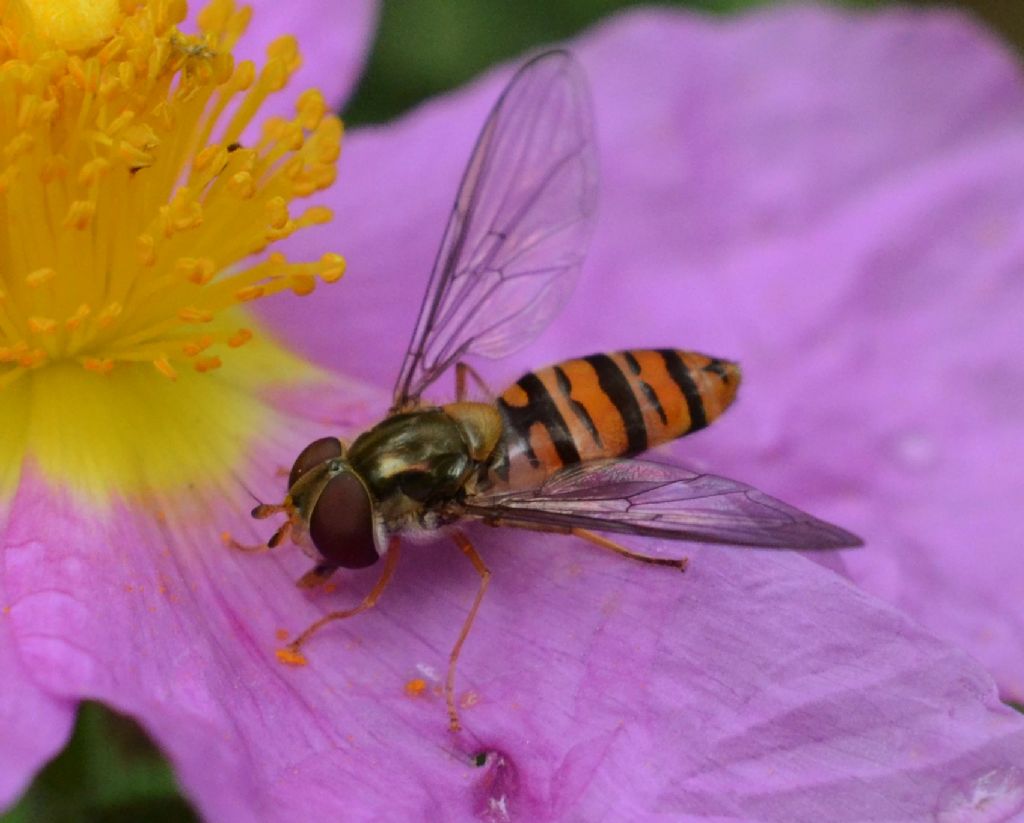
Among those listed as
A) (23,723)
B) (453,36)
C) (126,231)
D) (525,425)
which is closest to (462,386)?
(525,425)

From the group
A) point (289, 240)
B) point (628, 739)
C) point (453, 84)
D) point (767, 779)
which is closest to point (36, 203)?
point (289, 240)

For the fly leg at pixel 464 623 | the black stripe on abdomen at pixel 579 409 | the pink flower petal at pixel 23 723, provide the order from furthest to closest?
the black stripe on abdomen at pixel 579 409 → the fly leg at pixel 464 623 → the pink flower petal at pixel 23 723

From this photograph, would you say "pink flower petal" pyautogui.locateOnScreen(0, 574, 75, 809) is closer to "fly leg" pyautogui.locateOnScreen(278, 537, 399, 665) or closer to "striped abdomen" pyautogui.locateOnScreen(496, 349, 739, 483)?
"fly leg" pyautogui.locateOnScreen(278, 537, 399, 665)

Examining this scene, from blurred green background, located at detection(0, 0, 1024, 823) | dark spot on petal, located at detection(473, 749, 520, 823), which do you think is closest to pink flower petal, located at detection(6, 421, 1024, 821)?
dark spot on petal, located at detection(473, 749, 520, 823)

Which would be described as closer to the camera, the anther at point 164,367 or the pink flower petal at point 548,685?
the pink flower petal at point 548,685

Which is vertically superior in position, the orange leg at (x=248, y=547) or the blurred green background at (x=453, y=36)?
the blurred green background at (x=453, y=36)

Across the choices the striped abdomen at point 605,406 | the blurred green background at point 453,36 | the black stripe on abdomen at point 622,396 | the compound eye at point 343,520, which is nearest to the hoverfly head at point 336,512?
the compound eye at point 343,520

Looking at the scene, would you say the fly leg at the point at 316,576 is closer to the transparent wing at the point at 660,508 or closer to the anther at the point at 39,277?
the transparent wing at the point at 660,508
